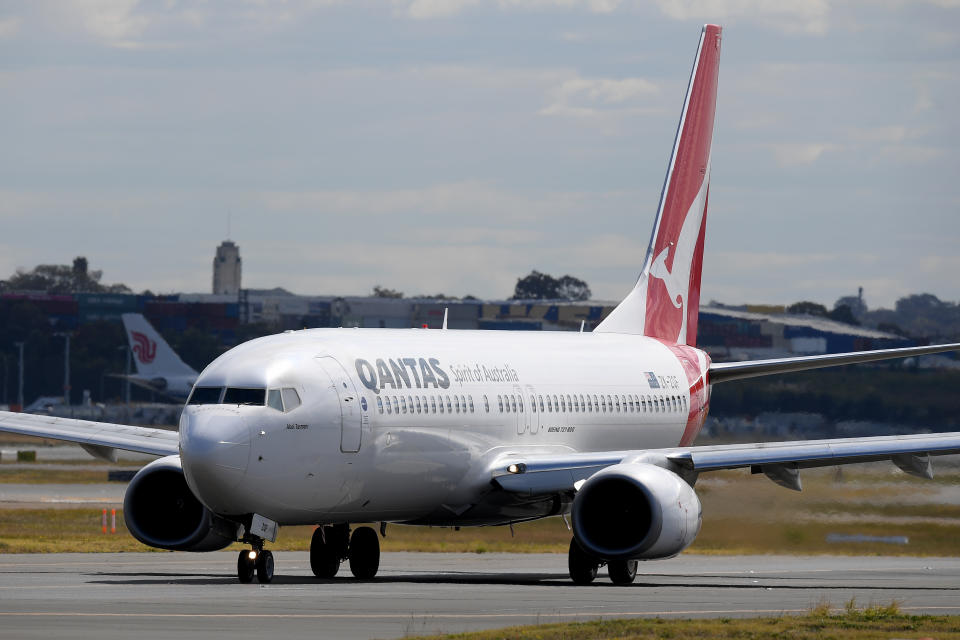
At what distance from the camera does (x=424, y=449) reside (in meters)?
32.1

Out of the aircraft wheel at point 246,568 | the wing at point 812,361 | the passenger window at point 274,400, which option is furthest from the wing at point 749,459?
the passenger window at point 274,400

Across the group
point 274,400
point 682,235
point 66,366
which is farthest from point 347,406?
point 66,366

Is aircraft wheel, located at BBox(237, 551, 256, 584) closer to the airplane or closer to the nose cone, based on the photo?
the nose cone

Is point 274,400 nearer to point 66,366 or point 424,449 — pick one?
point 424,449

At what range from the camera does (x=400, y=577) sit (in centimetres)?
3381

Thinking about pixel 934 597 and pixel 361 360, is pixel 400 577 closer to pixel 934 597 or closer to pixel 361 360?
pixel 361 360

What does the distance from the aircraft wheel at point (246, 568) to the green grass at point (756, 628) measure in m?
8.21

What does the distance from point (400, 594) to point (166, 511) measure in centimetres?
621

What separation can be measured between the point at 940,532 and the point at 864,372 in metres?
22.5

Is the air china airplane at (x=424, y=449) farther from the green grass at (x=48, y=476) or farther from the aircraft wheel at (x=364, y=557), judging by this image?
the green grass at (x=48, y=476)

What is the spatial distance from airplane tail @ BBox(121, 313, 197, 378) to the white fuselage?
9805 centimetres

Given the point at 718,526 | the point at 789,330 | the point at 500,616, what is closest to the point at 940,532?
the point at 718,526

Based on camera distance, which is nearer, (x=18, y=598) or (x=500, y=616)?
(x=500, y=616)

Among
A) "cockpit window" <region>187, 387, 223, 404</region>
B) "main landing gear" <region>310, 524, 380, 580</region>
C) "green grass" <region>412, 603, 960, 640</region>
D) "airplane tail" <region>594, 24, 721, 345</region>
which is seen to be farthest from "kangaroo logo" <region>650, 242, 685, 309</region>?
"green grass" <region>412, 603, 960, 640</region>
